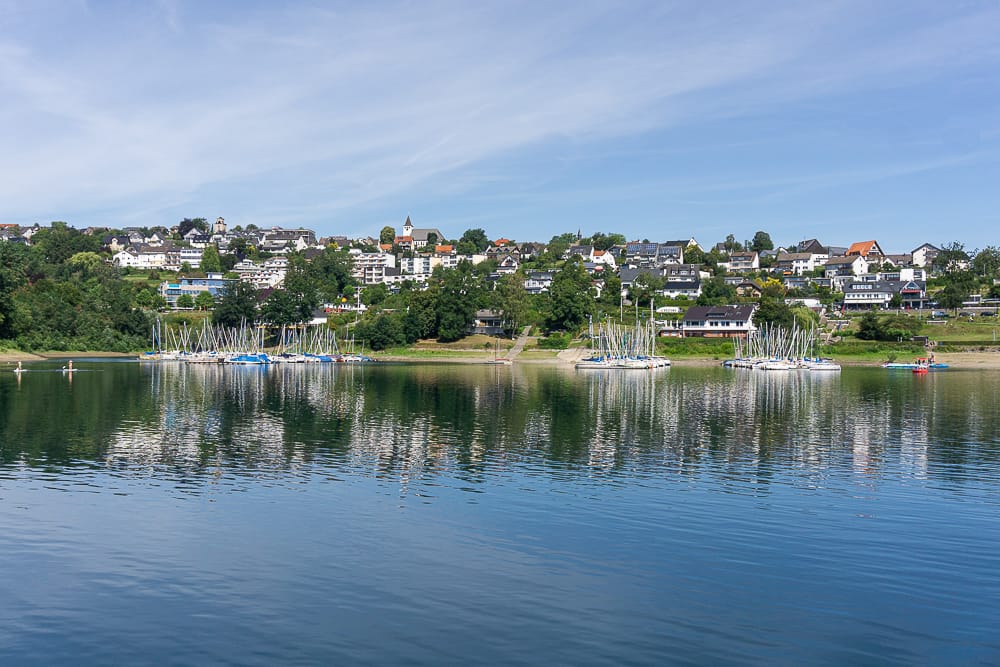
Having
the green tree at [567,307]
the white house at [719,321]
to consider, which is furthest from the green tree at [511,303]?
the white house at [719,321]

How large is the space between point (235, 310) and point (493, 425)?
102752 mm

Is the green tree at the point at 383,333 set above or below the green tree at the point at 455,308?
below

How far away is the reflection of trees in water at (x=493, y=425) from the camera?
35750 mm

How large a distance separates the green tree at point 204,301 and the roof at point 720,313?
89.1 m

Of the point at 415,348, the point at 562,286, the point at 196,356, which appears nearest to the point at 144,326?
the point at 196,356

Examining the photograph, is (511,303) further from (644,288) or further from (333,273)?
(333,273)

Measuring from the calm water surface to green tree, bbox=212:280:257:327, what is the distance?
9389 cm

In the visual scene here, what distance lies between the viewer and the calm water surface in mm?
16328

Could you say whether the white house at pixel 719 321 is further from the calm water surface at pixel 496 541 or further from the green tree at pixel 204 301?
the calm water surface at pixel 496 541

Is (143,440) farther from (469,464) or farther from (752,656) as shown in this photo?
(752,656)

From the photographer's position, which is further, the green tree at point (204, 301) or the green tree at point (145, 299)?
the green tree at point (204, 301)

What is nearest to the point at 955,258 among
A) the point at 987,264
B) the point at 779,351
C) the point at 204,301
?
the point at 987,264

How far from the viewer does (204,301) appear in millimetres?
165500

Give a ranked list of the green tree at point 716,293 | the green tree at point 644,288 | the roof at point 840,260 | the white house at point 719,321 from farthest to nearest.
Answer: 1. the roof at point 840,260
2. the green tree at point 716,293
3. the green tree at point 644,288
4. the white house at point 719,321
